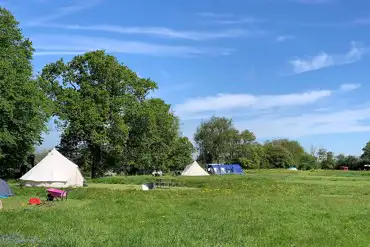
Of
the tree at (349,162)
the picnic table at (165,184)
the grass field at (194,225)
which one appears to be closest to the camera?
the grass field at (194,225)

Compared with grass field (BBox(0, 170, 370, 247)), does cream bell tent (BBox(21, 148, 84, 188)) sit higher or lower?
higher

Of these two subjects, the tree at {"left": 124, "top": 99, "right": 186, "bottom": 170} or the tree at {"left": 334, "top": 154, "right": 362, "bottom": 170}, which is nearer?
the tree at {"left": 124, "top": 99, "right": 186, "bottom": 170}

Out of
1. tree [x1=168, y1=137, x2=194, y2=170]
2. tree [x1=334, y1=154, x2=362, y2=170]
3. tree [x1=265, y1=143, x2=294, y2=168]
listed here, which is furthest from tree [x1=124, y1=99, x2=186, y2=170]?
tree [x1=334, y1=154, x2=362, y2=170]

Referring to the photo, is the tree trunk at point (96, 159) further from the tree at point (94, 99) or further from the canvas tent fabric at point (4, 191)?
the canvas tent fabric at point (4, 191)

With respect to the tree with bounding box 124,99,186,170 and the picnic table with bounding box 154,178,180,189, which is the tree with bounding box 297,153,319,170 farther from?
the picnic table with bounding box 154,178,180,189

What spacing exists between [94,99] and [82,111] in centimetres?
257

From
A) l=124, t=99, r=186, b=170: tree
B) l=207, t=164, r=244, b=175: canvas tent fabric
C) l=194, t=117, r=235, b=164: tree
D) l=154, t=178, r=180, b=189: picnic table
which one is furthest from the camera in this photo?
l=194, t=117, r=235, b=164: tree

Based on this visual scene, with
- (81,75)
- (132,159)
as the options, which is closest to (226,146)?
(132,159)

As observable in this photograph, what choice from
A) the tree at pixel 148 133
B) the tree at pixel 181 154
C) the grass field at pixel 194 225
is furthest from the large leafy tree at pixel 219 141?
the grass field at pixel 194 225

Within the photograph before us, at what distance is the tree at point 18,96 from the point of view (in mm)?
39000

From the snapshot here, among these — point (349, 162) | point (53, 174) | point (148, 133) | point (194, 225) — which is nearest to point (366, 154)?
point (349, 162)

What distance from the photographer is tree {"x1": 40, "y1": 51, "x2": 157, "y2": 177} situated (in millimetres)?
56406

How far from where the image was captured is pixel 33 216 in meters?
18.0

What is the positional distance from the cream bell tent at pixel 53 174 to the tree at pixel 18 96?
133 inches
